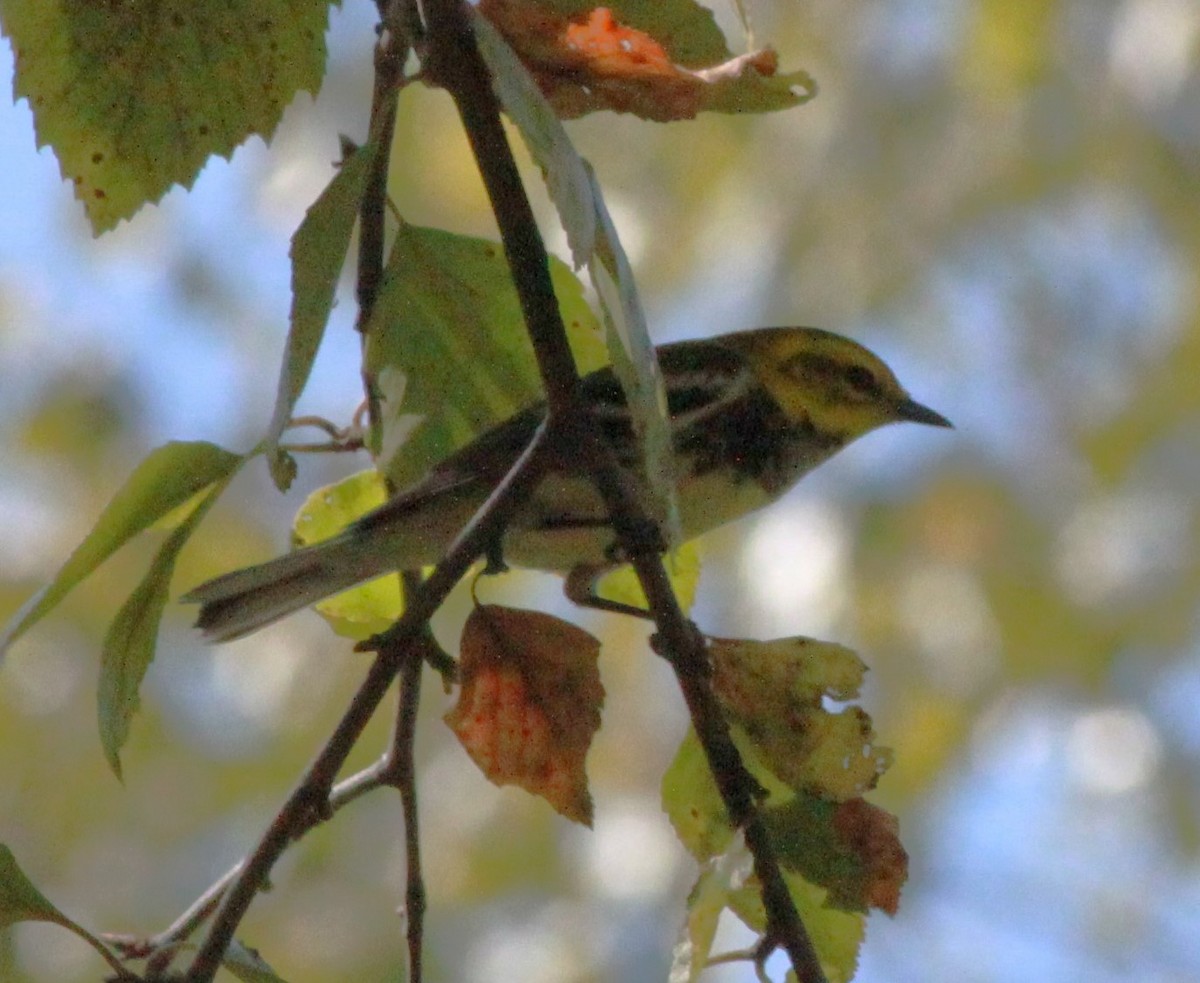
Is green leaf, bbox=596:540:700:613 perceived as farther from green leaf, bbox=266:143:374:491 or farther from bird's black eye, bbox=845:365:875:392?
bird's black eye, bbox=845:365:875:392

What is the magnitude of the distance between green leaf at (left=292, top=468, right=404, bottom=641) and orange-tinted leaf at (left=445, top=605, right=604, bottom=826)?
0.29 meters

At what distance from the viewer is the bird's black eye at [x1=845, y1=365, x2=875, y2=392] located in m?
2.81

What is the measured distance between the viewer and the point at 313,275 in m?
1.19

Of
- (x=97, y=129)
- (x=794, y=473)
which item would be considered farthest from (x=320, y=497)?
(x=794, y=473)

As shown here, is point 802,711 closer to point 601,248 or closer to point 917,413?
point 601,248

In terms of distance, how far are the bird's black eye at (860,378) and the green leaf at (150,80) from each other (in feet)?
5.38

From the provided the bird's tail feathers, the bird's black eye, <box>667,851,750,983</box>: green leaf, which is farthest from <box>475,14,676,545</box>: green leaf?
the bird's black eye

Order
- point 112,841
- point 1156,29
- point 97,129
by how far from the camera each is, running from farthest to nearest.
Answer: point 112,841 → point 1156,29 → point 97,129

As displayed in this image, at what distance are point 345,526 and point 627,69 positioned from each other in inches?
27.9

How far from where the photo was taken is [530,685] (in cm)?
153

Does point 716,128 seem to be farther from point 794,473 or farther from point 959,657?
point 794,473

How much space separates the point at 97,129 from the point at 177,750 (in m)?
4.16

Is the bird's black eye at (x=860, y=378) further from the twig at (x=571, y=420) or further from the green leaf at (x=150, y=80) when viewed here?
the green leaf at (x=150, y=80)

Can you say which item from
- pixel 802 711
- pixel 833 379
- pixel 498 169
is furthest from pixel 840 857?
pixel 833 379
